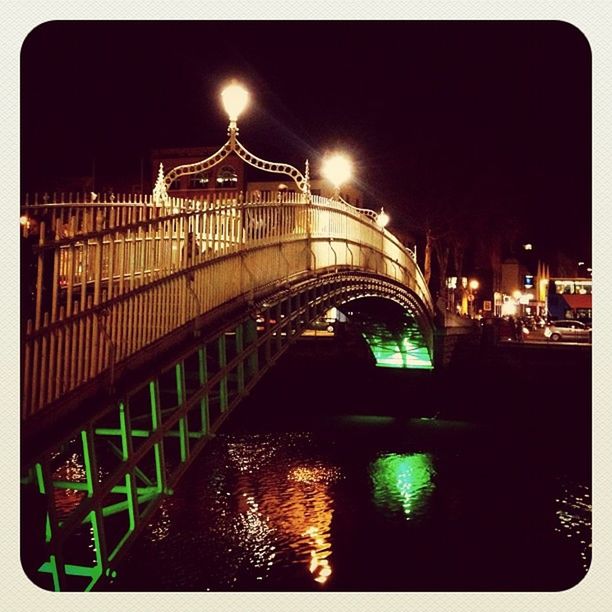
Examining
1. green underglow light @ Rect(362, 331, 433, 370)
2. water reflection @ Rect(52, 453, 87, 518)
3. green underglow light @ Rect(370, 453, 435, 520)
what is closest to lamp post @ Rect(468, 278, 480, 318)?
green underglow light @ Rect(362, 331, 433, 370)

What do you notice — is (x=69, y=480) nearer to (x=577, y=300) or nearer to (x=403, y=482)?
(x=403, y=482)

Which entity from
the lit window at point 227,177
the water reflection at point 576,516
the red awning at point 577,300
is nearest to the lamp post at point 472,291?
the red awning at point 577,300

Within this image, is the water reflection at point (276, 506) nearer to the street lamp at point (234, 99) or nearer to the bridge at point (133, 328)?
the bridge at point (133, 328)

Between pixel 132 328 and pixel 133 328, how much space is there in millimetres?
43

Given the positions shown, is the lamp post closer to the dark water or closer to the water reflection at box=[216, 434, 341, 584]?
the dark water

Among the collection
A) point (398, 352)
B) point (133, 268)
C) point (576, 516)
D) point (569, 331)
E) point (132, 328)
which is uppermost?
point (133, 268)

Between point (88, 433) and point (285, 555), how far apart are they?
8.89 metres

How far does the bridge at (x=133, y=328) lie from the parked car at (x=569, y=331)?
32487 millimetres

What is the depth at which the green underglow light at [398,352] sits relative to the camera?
31203 millimetres

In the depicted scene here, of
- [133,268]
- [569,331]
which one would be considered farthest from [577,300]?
[133,268]

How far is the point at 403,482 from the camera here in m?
20.6

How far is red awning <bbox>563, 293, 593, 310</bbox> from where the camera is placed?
55.5 m

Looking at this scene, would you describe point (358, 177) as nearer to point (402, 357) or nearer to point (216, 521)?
point (402, 357)

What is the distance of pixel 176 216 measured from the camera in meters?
8.89
